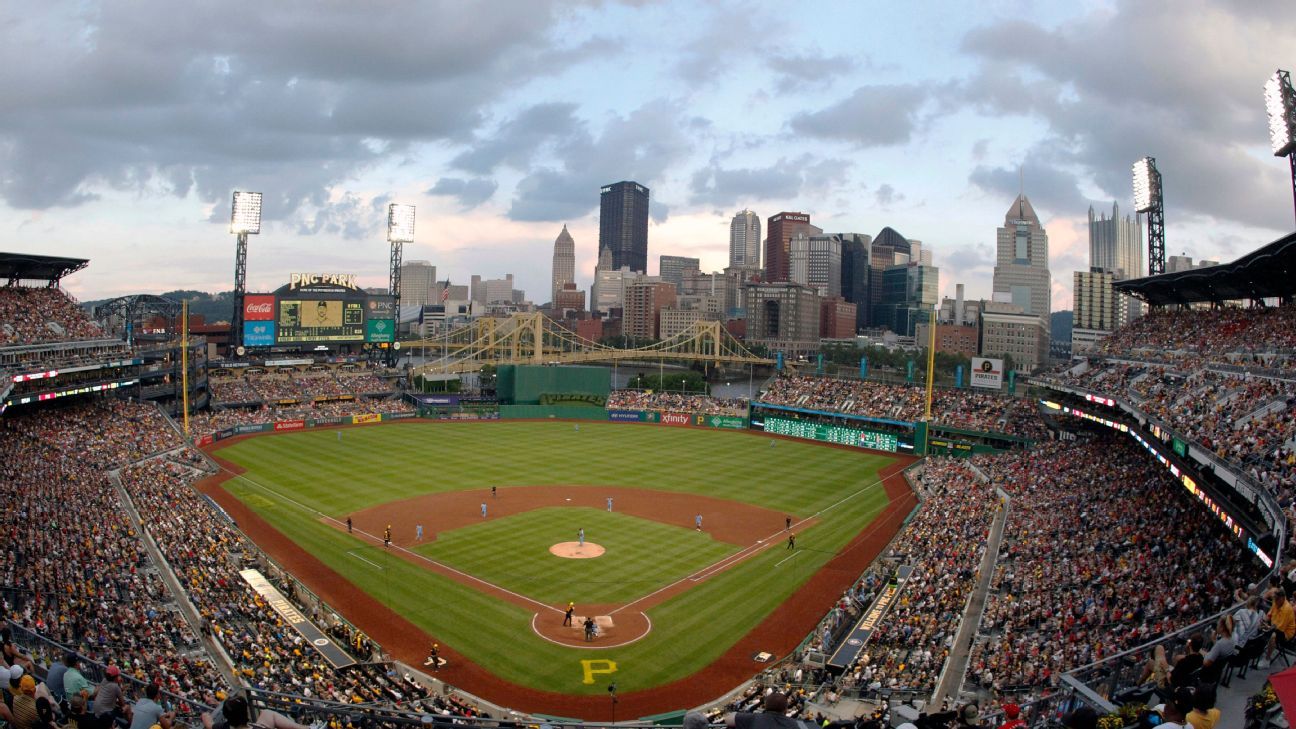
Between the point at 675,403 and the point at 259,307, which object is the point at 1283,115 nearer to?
the point at 675,403

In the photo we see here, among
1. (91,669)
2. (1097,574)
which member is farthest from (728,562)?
(91,669)

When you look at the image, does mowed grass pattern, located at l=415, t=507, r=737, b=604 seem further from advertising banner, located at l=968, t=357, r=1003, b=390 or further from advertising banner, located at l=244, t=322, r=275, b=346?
advertising banner, located at l=244, t=322, r=275, b=346

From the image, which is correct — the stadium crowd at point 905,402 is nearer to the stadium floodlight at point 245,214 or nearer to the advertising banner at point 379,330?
the advertising banner at point 379,330

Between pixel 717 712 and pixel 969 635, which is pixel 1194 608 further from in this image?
pixel 717 712

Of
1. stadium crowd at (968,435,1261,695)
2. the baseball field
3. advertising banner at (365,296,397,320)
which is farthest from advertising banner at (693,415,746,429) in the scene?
stadium crowd at (968,435,1261,695)

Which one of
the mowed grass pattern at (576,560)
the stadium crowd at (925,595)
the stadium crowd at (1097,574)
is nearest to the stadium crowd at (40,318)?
the mowed grass pattern at (576,560)

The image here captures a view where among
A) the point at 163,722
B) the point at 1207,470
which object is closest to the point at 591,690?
the point at 163,722
